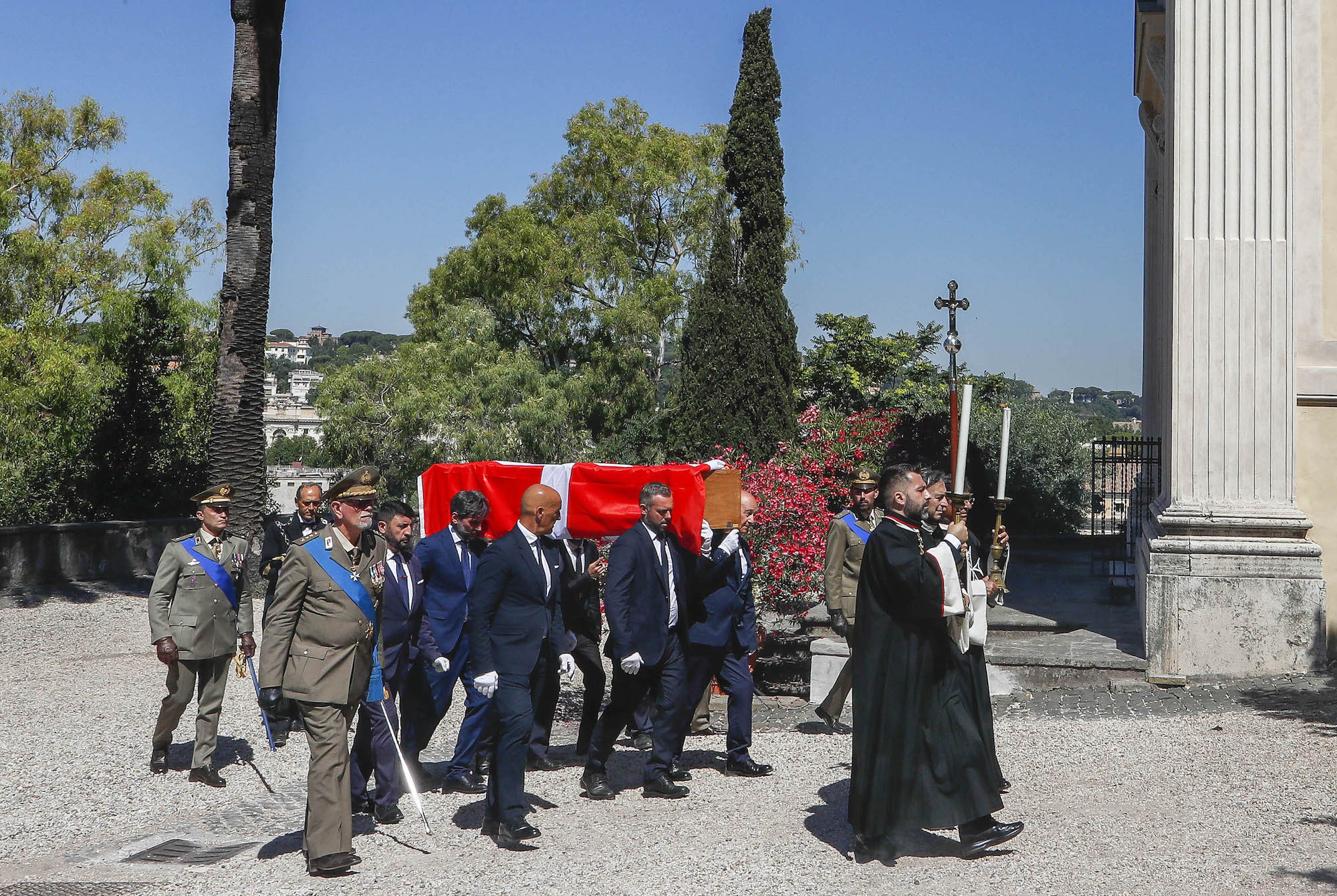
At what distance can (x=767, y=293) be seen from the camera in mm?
26406

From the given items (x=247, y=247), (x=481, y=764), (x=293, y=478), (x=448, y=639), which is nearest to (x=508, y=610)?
(x=448, y=639)

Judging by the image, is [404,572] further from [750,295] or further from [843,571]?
[750,295]

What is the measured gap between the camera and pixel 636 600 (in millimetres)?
7574

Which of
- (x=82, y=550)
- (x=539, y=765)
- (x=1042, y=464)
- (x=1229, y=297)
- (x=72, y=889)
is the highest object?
(x=1229, y=297)

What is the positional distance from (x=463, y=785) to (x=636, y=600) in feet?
5.23

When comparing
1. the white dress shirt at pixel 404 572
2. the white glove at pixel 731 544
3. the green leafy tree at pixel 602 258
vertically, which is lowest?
the white dress shirt at pixel 404 572

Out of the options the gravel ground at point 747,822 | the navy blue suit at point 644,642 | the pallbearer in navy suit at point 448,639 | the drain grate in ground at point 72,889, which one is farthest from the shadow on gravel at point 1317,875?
the drain grate in ground at point 72,889

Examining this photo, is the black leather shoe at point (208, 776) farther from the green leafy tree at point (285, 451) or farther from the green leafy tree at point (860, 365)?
the green leafy tree at point (285, 451)

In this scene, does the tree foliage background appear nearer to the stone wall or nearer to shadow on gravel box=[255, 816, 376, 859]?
the stone wall

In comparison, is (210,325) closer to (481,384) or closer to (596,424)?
(481,384)

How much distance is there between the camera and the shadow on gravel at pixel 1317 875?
5820 mm

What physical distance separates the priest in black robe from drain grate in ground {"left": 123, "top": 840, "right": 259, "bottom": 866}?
3.18 meters

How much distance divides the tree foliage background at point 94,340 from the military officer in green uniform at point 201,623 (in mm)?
13930

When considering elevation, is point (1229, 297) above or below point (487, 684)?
above
